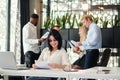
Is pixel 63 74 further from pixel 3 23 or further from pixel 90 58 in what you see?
pixel 3 23

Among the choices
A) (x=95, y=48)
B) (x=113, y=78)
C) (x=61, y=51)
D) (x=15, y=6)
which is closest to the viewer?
(x=113, y=78)

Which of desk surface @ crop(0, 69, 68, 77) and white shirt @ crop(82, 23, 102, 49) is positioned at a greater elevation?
white shirt @ crop(82, 23, 102, 49)

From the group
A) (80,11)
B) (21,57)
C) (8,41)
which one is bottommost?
(21,57)

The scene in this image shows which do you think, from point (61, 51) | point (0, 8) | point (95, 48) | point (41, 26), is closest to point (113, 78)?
point (61, 51)

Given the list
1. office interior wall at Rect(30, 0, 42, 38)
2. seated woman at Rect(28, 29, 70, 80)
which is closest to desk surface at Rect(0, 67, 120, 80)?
seated woman at Rect(28, 29, 70, 80)

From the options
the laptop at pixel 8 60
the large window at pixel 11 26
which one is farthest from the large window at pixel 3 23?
the laptop at pixel 8 60

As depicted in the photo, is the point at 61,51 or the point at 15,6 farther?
the point at 15,6

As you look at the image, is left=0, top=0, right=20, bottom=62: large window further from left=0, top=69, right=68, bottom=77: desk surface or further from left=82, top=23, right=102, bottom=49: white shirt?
left=0, top=69, right=68, bottom=77: desk surface

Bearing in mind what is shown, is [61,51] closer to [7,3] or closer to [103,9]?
[7,3]

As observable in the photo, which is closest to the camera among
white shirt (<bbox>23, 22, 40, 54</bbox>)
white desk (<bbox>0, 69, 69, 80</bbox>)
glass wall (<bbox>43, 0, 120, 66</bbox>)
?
white desk (<bbox>0, 69, 69, 80</bbox>)

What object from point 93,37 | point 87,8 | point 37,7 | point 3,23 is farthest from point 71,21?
point 93,37

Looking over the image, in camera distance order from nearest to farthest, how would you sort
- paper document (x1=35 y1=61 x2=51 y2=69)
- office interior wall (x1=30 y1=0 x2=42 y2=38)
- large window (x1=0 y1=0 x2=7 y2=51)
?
paper document (x1=35 y1=61 x2=51 y2=69)
large window (x1=0 y1=0 x2=7 y2=51)
office interior wall (x1=30 y1=0 x2=42 y2=38)

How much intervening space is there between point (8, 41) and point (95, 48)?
2.36 metres

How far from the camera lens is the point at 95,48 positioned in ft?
17.0
